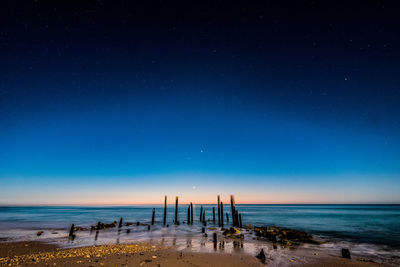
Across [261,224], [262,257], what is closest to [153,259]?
[262,257]

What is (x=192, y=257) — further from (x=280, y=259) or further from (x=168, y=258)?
(x=280, y=259)

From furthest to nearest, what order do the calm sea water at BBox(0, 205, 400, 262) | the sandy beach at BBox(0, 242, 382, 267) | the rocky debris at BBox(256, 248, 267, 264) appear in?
the calm sea water at BBox(0, 205, 400, 262) → the rocky debris at BBox(256, 248, 267, 264) → the sandy beach at BBox(0, 242, 382, 267)

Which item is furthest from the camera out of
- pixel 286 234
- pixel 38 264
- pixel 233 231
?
pixel 233 231

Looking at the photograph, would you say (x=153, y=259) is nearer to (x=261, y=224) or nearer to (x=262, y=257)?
(x=262, y=257)

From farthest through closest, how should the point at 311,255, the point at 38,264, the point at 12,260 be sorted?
the point at 311,255 < the point at 12,260 < the point at 38,264

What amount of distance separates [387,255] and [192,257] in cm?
1556

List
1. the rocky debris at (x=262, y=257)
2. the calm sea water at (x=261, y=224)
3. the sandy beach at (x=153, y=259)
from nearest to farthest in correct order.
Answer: the sandy beach at (x=153, y=259) → the rocky debris at (x=262, y=257) → the calm sea water at (x=261, y=224)

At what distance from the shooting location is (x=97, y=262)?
1130cm

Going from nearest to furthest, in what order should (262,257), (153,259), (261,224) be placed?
1. (153,259)
2. (262,257)
3. (261,224)

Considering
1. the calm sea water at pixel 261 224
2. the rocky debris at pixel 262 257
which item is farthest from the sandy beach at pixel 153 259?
the calm sea water at pixel 261 224

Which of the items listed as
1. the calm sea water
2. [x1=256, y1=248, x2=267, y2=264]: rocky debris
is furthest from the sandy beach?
the calm sea water

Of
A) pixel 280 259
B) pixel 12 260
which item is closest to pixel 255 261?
pixel 280 259

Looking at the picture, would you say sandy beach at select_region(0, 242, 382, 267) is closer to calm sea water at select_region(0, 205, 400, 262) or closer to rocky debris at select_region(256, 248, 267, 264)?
rocky debris at select_region(256, 248, 267, 264)

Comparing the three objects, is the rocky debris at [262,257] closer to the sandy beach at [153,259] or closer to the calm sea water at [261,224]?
the sandy beach at [153,259]
